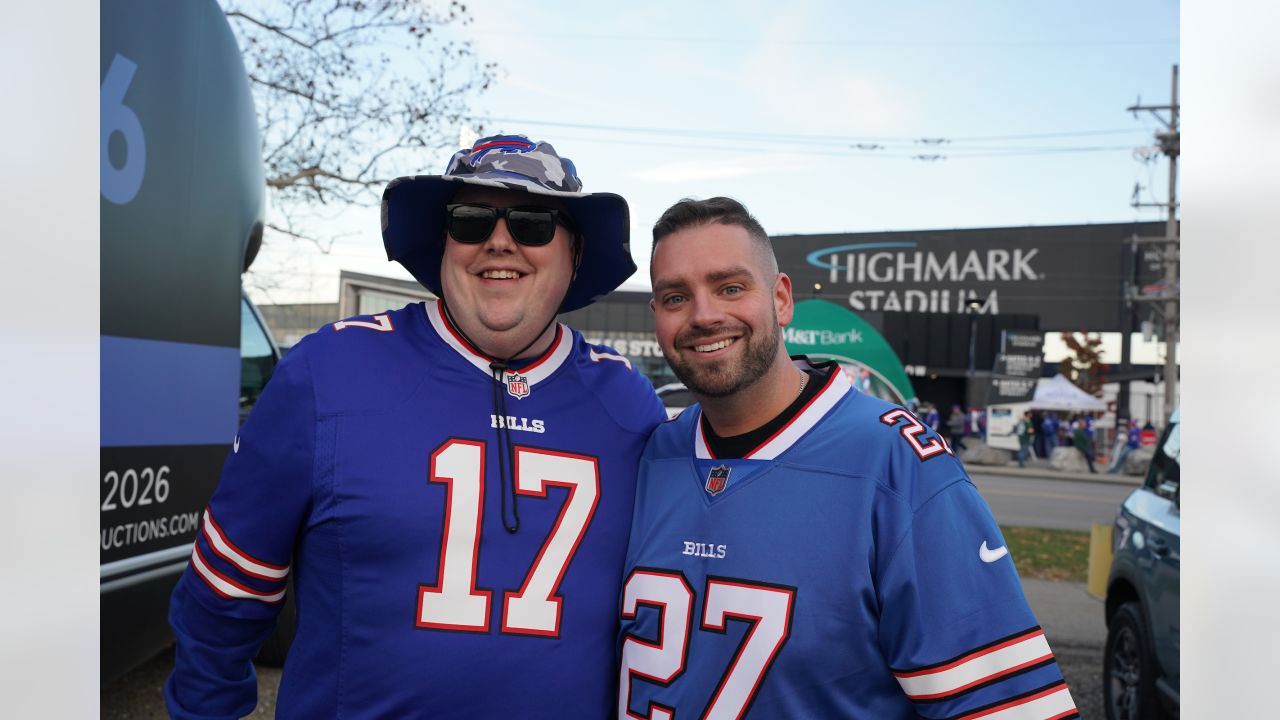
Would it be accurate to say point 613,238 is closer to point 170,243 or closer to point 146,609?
point 170,243

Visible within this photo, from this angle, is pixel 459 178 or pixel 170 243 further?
pixel 170 243

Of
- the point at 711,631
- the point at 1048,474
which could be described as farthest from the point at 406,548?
the point at 1048,474

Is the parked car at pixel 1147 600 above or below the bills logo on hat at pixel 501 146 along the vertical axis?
below

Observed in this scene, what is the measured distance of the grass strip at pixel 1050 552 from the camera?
864 cm

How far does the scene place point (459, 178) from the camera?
205cm

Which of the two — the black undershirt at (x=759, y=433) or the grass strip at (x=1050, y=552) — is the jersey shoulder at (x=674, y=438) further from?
the grass strip at (x=1050, y=552)

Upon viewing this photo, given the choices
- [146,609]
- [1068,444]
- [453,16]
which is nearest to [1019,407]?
[1068,444]

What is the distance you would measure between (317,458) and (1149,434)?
98.5ft

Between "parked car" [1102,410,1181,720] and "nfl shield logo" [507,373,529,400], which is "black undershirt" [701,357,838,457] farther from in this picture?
"parked car" [1102,410,1181,720]

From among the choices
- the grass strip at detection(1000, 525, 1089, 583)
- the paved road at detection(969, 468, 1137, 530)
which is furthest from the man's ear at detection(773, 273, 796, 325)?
the paved road at detection(969, 468, 1137, 530)

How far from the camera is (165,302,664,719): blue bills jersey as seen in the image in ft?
6.21

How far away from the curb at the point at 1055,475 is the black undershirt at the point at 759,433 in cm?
2190

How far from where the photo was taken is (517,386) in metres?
2.14

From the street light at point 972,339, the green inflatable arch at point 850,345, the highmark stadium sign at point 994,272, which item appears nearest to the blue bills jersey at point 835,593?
the green inflatable arch at point 850,345
